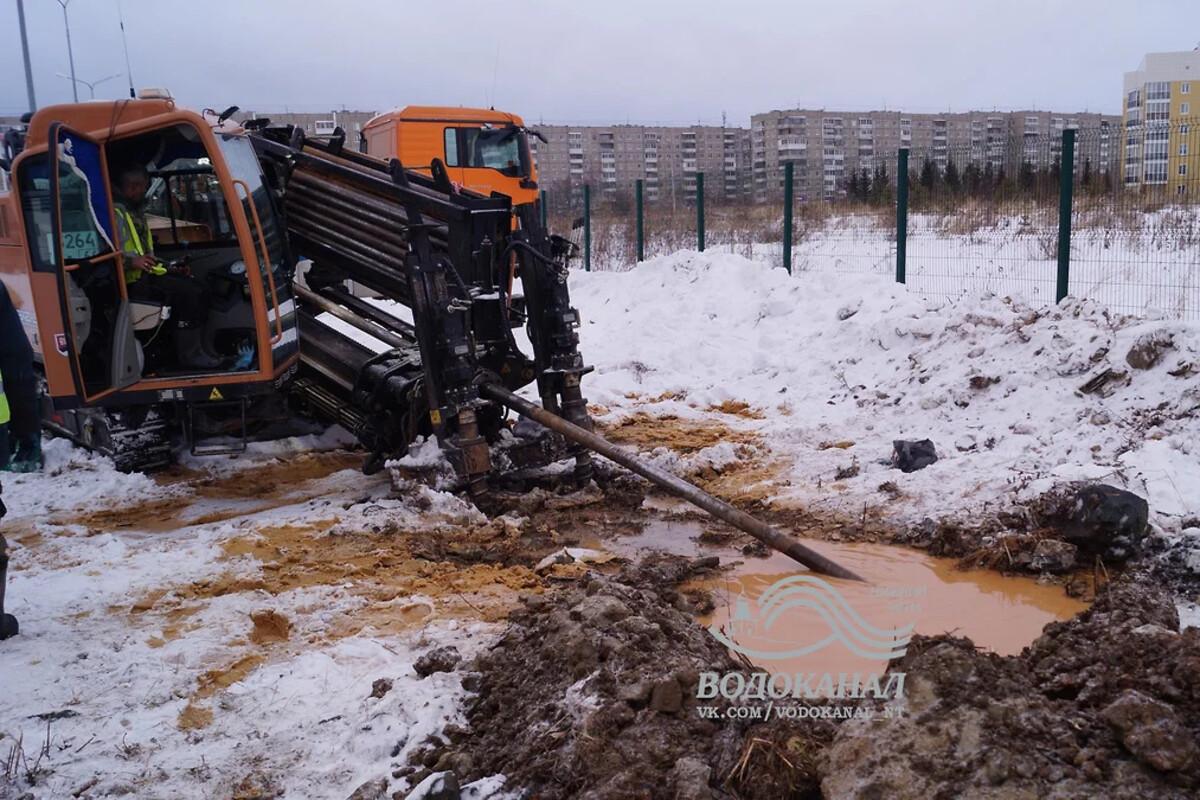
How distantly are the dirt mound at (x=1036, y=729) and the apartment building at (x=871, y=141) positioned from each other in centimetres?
940

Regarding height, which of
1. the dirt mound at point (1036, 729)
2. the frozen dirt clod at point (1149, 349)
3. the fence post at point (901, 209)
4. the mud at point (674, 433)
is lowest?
the mud at point (674, 433)

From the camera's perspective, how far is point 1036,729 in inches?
116

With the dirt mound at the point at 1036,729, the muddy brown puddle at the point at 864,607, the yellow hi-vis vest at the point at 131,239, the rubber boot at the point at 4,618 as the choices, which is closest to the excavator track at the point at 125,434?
the yellow hi-vis vest at the point at 131,239

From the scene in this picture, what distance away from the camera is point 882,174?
14.8 m

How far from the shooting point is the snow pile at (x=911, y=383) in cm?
639

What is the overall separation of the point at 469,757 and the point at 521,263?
14.6 ft

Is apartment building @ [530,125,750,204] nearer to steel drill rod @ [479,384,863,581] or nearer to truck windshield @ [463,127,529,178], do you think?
truck windshield @ [463,127,529,178]

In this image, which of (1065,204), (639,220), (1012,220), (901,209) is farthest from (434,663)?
(639,220)

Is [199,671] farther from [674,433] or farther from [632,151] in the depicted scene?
[632,151]

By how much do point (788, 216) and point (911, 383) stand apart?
19.5 feet

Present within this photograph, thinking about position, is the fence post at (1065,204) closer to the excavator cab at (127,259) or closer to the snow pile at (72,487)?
the excavator cab at (127,259)

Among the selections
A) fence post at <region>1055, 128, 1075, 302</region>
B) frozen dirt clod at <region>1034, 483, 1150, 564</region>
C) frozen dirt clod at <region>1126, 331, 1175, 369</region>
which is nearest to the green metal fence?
fence post at <region>1055, 128, 1075, 302</region>

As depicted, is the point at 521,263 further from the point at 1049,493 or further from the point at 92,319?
the point at 1049,493

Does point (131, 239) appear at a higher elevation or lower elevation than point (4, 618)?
higher
